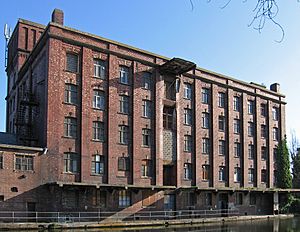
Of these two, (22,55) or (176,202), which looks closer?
(176,202)

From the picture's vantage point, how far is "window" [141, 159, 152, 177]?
41906 mm

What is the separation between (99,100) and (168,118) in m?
8.83

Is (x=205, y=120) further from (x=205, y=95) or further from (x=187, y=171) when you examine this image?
(x=187, y=171)

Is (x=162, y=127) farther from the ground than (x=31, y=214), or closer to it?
farther from the ground

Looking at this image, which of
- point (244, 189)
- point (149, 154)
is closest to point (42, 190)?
point (149, 154)

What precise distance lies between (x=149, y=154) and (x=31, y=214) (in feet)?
43.7

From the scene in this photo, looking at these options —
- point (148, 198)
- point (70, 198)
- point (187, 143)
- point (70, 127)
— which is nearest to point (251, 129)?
point (187, 143)

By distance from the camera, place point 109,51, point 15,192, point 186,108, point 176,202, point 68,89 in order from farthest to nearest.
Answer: point 186,108 < point 176,202 < point 109,51 < point 68,89 < point 15,192

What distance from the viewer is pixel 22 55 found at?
50.0m

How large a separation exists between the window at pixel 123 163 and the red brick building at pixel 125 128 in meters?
0.09

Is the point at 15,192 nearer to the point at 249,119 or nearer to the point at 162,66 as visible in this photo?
the point at 162,66

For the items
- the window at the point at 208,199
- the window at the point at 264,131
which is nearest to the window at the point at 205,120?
the window at the point at 208,199

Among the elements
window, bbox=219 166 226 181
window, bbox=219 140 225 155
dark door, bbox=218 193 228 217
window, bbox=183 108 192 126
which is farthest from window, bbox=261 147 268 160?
window, bbox=183 108 192 126

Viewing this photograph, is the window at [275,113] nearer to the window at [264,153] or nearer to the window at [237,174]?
the window at [264,153]
